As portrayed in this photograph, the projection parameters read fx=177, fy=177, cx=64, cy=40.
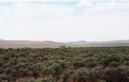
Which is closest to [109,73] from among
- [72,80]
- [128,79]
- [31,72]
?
[128,79]

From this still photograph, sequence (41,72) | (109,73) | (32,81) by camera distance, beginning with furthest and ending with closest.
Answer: (41,72), (109,73), (32,81)

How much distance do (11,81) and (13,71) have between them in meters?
2.25

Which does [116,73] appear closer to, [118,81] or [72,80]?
[118,81]

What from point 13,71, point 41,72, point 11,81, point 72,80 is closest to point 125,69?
point 72,80

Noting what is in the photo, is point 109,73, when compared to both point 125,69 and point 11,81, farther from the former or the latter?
point 11,81

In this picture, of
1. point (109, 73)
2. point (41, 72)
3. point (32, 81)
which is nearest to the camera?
point (32, 81)

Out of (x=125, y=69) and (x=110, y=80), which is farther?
(x=125, y=69)

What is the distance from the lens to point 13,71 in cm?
1053

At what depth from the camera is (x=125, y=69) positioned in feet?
29.3

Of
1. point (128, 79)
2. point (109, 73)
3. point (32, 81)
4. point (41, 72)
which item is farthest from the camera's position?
point (41, 72)

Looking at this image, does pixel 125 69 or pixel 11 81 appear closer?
pixel 11 81

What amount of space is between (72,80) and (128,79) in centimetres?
261

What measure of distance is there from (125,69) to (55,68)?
12.8ft

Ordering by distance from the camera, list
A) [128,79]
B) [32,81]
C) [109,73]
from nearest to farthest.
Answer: [32,81], [128,79], [109,73]
